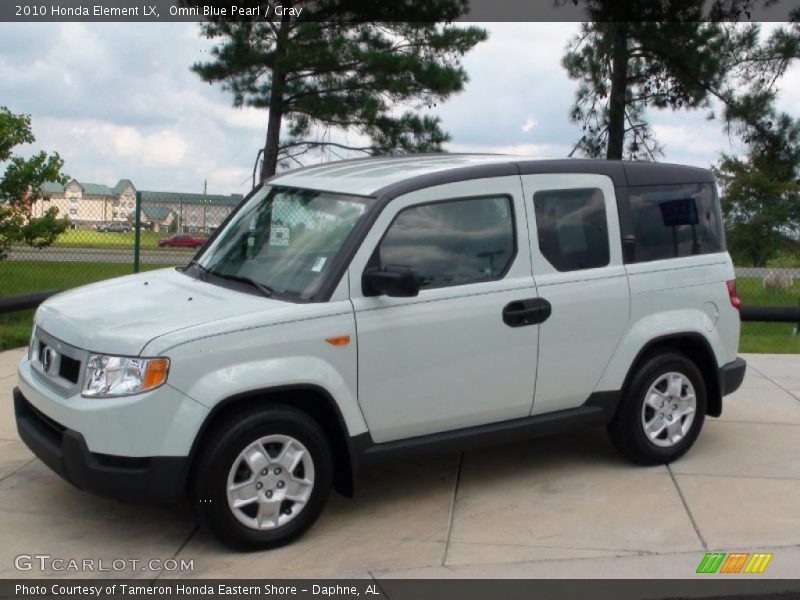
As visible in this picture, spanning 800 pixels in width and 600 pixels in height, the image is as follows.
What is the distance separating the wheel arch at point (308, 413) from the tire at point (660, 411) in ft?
6.32

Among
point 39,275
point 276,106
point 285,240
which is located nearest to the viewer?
point 285,240

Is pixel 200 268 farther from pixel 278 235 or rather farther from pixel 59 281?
pixel 59 281

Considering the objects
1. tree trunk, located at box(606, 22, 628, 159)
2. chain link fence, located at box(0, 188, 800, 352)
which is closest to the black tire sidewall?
chain link fence, located at box(0, 188, 800, 352)

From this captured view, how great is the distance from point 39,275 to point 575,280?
32.0 feet

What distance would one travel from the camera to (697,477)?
6.82 m

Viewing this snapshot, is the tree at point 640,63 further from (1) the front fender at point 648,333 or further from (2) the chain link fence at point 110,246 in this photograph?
(1) the front fender at point 648,333

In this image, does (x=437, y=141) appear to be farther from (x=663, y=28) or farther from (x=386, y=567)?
(x=386, y=567)

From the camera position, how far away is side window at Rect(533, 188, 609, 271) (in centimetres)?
641

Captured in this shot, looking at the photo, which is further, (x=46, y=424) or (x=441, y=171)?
(x=441, y=171)

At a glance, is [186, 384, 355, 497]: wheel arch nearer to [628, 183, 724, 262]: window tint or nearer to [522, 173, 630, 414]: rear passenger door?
[522, 173, 630, 414]: rear passenger door

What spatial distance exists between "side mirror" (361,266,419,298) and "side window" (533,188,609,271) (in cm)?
114

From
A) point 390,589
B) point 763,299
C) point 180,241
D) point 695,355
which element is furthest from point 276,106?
point 390,589

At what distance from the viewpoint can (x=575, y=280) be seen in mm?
6430

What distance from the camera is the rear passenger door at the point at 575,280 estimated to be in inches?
249
